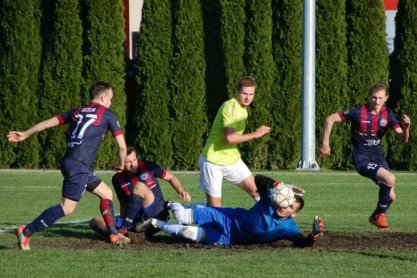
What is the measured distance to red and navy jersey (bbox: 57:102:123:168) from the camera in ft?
34.9

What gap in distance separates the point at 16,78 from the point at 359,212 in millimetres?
11265

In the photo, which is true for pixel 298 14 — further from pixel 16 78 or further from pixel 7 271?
pixel 7 271

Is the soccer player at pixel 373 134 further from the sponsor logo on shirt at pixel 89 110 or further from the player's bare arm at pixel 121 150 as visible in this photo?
the sponsor logo on shirt at pixel 89 110

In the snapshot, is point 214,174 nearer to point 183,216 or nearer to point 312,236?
point 183,216

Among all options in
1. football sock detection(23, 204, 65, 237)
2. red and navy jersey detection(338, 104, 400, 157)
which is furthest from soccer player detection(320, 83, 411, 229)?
football sock detection(23, 204, 65, 237)

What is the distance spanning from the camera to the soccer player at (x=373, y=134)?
12.8 metres

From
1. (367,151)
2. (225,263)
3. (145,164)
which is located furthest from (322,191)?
(225,263)

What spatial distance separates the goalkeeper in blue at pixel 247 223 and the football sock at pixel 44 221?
39.9 inches

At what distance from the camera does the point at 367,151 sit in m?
13.0

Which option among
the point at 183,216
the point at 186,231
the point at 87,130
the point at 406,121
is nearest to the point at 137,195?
the point at 183,216

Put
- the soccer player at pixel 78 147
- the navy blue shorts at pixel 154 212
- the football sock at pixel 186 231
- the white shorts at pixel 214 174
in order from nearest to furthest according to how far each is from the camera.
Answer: the soccer player at pixel 78 147, the football sock at pixel 186 231, the navy blue shorts at pixel 154 212, the white shorts at pixel 214 174

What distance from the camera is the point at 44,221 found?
34.4 feet

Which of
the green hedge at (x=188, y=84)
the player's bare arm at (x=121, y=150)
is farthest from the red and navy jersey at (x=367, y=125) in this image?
the green hedge at (x=188, y=84)

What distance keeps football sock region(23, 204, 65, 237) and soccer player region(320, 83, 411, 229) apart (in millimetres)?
3614
